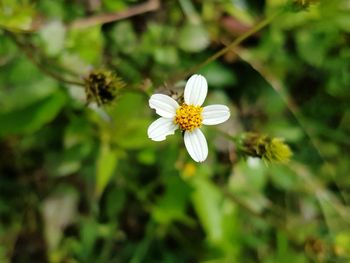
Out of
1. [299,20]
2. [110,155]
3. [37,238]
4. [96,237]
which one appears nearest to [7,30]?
[110,155]

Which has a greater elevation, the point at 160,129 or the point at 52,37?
the point at 52,37

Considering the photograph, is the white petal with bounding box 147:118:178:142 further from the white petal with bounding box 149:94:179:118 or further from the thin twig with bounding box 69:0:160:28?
the thin twig with bounding box 69:0:160:28

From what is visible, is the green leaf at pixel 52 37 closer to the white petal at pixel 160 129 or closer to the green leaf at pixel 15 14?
the green leaf at pixel 15 14

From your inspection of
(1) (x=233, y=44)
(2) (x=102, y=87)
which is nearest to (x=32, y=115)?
A: (2) (x=102, y=87)

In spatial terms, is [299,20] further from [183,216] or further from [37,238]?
[37,238]

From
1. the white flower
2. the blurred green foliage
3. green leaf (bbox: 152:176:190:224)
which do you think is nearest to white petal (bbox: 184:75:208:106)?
the white flower

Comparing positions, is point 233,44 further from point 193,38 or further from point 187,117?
point 193,38

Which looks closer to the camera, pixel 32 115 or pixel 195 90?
pixel 195 90
